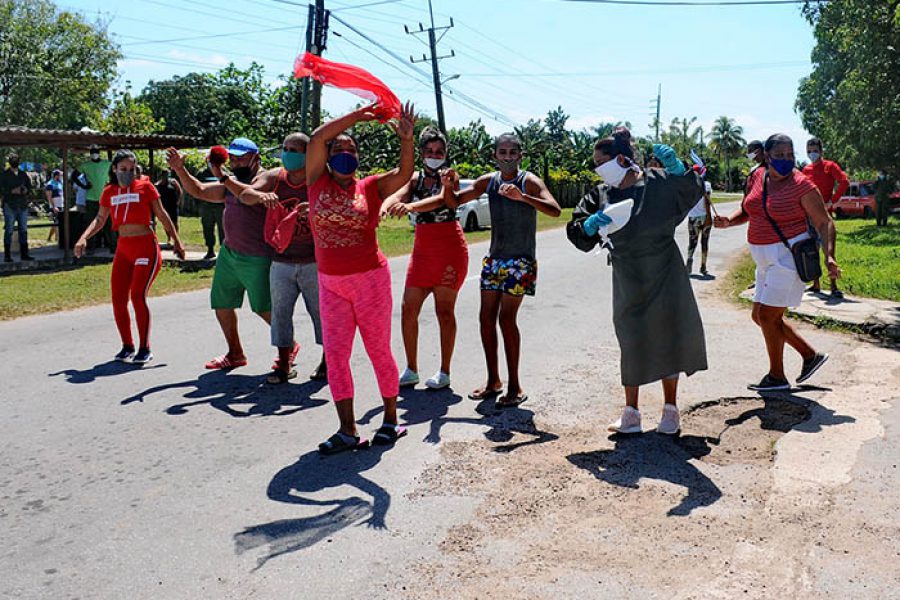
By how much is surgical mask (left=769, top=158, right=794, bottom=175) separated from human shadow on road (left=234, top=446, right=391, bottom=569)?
11.1ft

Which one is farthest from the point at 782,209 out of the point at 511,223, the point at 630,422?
the point at 630,422

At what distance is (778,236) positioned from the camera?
6.27 m

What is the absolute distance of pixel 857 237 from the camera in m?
23.4

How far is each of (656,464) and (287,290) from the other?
10.2ft

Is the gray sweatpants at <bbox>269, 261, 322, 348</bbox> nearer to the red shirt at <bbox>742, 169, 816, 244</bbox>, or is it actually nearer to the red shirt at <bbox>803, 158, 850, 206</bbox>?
the red shirt at <bbox>742, 169, 816, 244</bbox>

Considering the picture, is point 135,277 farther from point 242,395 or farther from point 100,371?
point 242,395

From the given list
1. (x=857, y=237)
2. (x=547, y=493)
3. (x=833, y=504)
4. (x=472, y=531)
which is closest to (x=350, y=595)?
(x=472, y=531)

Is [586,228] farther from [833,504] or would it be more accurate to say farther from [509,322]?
[833,504]

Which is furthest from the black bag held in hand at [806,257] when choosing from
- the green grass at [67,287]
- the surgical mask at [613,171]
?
the green grass at [67,287]

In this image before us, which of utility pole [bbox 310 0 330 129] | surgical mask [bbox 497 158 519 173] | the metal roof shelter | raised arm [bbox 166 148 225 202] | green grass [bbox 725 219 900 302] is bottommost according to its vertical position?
green grass [bbox 725 219 900 302]

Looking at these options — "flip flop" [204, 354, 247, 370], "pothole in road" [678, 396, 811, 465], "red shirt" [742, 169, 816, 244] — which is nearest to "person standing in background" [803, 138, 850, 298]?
"red shirt" [742, 169, 816, 244]

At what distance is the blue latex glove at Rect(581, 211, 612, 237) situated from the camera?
5125 mm

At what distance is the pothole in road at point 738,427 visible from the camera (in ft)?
16.5

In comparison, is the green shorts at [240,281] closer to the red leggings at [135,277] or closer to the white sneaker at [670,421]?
the red leggings at [135,277]
